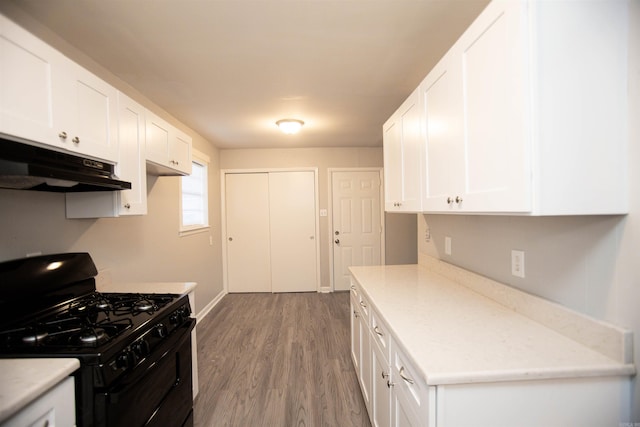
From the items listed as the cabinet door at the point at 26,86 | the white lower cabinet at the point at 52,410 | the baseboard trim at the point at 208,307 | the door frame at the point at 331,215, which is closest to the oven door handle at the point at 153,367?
the white lower cabinet at the point at 52,410

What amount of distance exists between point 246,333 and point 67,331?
2143mm

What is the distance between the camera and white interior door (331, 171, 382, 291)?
4551 mm

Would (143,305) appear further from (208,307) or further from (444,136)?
A: (208,307)

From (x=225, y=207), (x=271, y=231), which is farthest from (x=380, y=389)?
(x=225, y=207)

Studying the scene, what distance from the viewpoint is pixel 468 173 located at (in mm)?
1106

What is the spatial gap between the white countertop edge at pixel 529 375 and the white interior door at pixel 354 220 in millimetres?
3723

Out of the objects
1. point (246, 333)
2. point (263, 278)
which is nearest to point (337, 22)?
point (246, 333)

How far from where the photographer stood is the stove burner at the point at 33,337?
103 centimetres

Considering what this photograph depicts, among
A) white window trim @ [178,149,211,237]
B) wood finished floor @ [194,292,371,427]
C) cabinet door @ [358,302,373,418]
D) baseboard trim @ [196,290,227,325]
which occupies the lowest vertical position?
wood finished floor @ [194,292,371,427]

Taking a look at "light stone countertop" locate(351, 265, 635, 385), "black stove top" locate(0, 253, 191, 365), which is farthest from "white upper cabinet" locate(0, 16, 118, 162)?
"light stone countertop" locate(351, 265, 635, 385)

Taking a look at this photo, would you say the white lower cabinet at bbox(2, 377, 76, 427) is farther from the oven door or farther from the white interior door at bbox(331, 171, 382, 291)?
the white interior door at bbox(331, 171, 382, 291)

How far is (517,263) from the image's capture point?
1.34 m

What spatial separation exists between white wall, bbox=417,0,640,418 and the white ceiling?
0.99 meters

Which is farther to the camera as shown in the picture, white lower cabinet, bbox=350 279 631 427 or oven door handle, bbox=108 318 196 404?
oven door handle, bbox=108 318 196 404
